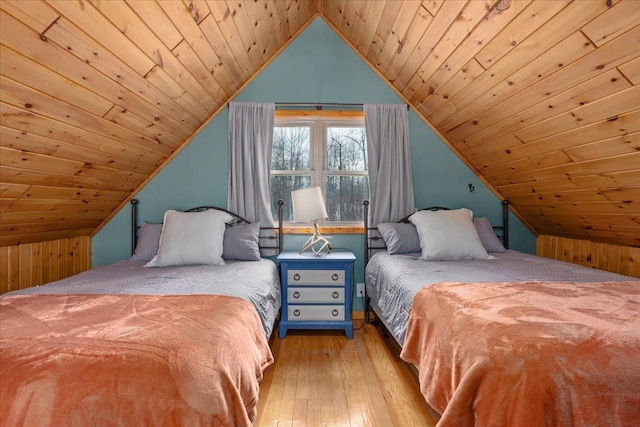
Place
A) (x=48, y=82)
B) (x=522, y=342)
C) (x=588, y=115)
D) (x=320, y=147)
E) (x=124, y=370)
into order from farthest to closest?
(x=320, y=147), (x=588, y=115), (x=48, y=82), (x=522, y=342), (x=124, y=370)

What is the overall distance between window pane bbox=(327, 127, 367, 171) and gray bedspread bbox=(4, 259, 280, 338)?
4.37 feet

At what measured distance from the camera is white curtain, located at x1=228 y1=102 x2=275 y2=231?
10.3ft

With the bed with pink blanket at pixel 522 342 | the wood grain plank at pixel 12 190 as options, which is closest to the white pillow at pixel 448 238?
the bed with pink blanket at pixel 522 342

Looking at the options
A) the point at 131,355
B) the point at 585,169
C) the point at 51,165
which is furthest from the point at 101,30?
the point at 585,169

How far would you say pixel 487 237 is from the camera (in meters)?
2.95

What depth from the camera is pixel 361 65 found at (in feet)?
10.8

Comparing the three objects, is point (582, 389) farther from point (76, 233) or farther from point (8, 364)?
point (76, 233)

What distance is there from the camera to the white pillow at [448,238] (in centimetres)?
261

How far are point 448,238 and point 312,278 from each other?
1.08 meters

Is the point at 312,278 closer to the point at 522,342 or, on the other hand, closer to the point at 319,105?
the point at 319,105

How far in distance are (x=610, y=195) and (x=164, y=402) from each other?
8.69 ft

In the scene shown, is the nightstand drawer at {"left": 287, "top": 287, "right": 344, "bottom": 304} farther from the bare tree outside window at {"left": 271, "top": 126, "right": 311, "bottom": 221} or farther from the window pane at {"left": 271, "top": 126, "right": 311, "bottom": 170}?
the window pane at {"left": 271, "top": 126, "right": 311, "bottom": 170}

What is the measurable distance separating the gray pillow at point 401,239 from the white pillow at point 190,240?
135 centimetres

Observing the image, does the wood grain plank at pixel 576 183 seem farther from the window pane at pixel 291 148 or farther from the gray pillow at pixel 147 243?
the gray pillow at pixel 147 243
